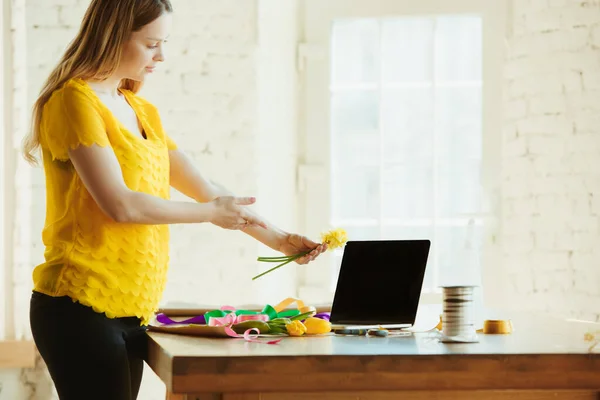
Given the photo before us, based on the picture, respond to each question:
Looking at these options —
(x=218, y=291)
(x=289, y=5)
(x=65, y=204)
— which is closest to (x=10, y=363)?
(x=218, y=291)

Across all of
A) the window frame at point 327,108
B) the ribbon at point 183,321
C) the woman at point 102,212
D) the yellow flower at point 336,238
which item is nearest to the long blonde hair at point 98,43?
the woman at point 102,212

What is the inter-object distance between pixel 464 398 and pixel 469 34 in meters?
2.53

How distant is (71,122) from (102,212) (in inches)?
7.8

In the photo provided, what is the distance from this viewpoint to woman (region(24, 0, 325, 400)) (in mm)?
1685

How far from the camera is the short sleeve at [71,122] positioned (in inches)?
67.7

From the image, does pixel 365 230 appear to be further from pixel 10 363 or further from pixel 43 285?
pixel 43 285

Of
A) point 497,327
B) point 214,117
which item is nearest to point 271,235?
point 497,327

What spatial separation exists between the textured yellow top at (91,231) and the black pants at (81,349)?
0.09 feet

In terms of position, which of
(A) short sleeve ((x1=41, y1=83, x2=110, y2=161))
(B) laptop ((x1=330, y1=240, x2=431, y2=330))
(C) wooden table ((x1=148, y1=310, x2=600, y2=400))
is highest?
(A) short sleeve ((x1=41, y1=83, x2=110, y2=161))

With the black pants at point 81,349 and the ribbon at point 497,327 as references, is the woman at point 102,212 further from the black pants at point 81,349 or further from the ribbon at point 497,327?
the ribbon at point 497,327

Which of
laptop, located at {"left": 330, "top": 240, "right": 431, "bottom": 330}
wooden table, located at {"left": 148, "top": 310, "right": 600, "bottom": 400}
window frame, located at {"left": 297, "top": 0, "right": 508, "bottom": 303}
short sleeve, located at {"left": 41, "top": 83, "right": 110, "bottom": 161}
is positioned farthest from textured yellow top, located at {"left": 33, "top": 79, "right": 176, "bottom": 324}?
window frame, located at {"left": 297, "top": 0, "right": 508, "bottom": 303}

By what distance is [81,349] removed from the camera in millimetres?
1666

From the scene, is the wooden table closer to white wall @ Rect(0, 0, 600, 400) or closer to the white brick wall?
white wall @ Rect(0, 0, 600, 400)

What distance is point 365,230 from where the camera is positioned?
12.5ft
